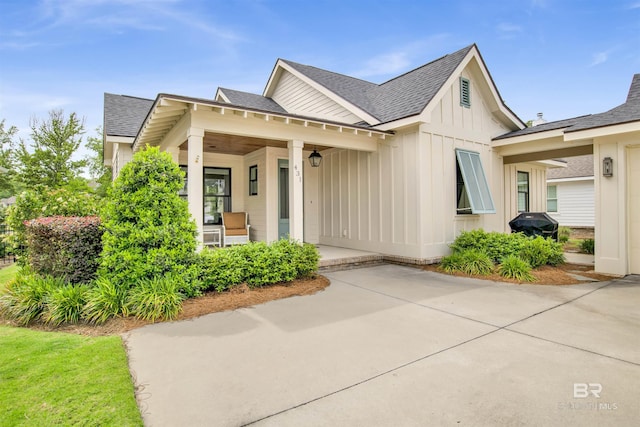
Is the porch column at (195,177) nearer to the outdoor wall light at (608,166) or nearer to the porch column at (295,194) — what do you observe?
the porch column at (295,194)

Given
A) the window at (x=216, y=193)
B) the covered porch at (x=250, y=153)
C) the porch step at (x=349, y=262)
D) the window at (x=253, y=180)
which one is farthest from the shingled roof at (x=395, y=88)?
the window at (x=216, y=193)

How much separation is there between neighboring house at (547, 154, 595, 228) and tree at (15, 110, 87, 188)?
24.2 metres

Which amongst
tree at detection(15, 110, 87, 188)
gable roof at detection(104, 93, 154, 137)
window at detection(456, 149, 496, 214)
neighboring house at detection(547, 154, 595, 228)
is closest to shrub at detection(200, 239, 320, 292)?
window at detection(456, 149, 496, 214)

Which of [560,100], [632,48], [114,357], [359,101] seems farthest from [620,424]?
[560,100]

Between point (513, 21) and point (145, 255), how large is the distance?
541 inches

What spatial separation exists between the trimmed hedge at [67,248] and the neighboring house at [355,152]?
1.59 metres

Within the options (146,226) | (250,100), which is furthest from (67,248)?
(250,100)

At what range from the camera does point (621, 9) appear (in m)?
10.5

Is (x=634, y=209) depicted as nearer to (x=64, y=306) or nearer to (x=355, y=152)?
(x=355, y=152)

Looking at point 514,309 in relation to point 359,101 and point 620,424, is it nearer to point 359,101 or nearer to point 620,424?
point 620,424

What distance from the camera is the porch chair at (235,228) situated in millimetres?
9219

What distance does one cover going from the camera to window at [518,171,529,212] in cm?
1230

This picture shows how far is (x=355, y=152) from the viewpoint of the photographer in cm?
924

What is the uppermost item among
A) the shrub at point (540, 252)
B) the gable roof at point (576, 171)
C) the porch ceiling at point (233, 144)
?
the gable roof at point (576, 171)
